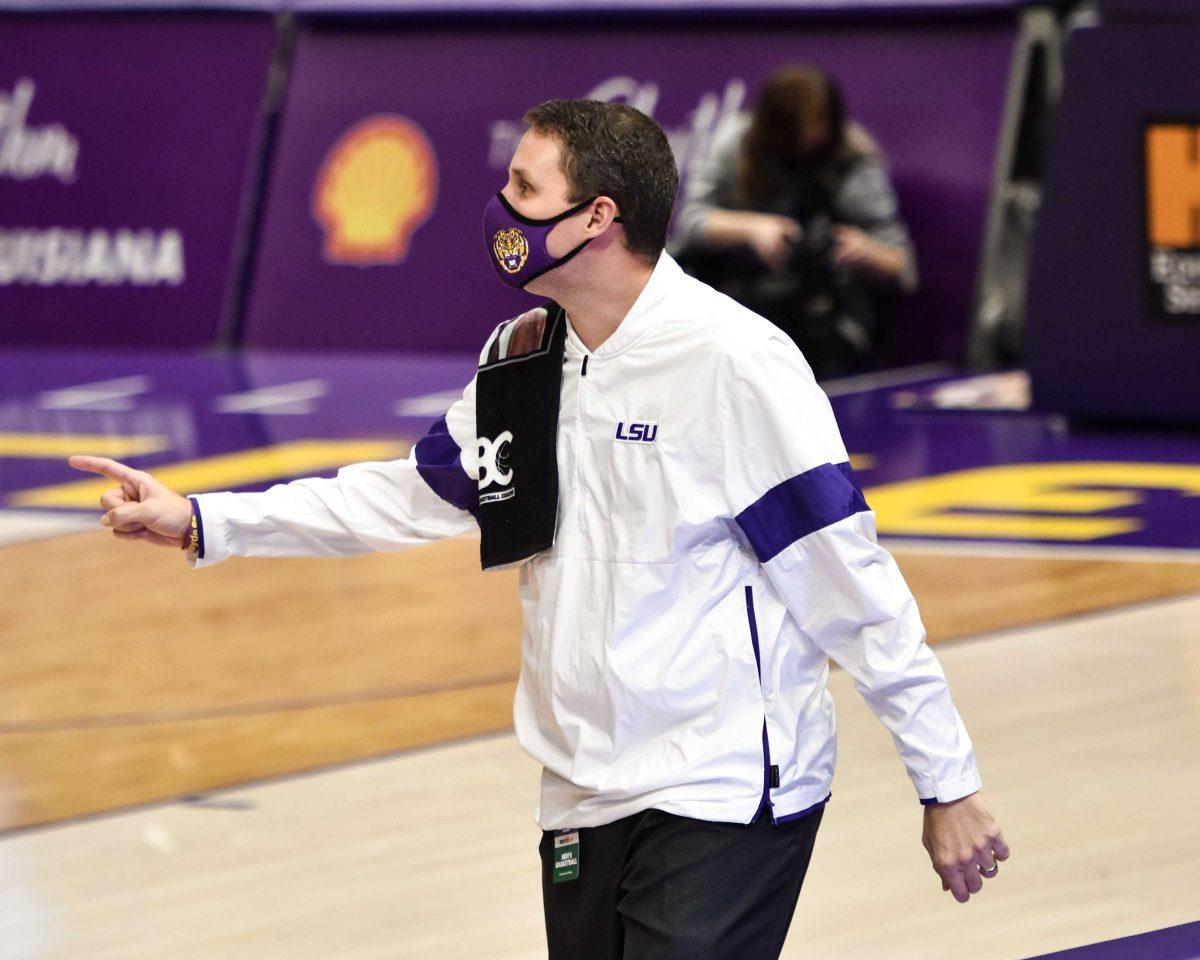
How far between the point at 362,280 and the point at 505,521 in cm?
937

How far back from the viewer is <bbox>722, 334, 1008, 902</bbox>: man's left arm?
8.81 ft

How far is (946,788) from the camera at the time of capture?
2.68 m

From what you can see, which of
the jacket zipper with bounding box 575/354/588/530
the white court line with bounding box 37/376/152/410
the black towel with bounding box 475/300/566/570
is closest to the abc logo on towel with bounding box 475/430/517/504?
the black towel with bounding box 475/300/566/570

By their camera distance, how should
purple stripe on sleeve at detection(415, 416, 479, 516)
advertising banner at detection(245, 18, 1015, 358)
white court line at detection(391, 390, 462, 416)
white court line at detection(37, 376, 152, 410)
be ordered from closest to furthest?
purple stripe on sleeve at detection(415, 416, 479, 516), white court line at detection(391, 390, 462, 416), white court line at detection(37, 376, 152, 410), advertising banner at detection(245, 18, 1015, 358)

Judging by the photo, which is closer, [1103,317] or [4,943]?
[4,943]

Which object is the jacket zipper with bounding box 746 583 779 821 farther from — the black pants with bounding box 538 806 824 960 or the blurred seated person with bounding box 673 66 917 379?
the blurred seated person with bounding box 673 66 917 379

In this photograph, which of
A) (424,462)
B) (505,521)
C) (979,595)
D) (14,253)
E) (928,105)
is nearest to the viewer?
(505,521)

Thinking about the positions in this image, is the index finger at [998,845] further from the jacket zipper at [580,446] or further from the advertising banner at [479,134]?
the advertising banner at [479,134]

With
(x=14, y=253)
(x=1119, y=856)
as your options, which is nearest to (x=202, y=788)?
(x=1119, y=856)

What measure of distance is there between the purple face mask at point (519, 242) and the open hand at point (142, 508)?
0.59 meters

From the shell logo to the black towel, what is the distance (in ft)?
29.9

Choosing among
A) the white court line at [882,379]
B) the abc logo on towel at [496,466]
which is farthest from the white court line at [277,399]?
the abc logo on towel at [496,466]

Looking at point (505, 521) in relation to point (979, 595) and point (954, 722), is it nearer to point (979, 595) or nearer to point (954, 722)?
point (954, 722)

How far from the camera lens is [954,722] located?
8.93 ft
